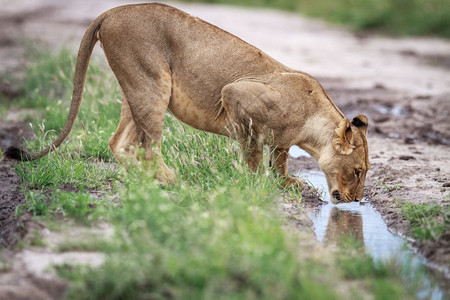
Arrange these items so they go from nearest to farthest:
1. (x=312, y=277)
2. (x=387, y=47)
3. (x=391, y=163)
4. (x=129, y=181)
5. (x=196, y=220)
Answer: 1. (x=312, y=277)
2. (x=196, y=220)
3. (x=129, y=181)
4. (x=391, y=163)
5. (x=387, y=47)

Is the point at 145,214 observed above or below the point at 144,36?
below

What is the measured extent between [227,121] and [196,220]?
1927 millimetres

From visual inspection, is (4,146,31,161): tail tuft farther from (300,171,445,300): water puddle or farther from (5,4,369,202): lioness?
(300,171,445,300): water puddle

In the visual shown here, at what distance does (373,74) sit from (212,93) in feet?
23.8

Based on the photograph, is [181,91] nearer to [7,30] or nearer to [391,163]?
[391,163]

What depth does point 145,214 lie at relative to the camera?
4266 mm

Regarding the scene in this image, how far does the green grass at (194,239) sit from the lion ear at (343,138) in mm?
536

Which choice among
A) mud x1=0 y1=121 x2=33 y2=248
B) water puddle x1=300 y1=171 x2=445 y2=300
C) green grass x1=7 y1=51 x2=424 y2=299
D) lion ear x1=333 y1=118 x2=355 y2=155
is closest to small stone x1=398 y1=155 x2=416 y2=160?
water puddle x1=300 y1=171 x2=445 y2=300

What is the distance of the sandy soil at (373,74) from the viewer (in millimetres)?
6547

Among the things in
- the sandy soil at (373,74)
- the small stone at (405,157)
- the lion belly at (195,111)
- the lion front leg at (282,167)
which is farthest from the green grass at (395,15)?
the lion belly at (195,111)

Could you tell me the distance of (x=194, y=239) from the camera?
13.2ft

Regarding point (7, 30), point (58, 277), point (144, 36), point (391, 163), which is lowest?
point (7, 30)

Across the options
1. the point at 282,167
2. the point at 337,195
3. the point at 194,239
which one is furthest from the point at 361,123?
the point at 194,239

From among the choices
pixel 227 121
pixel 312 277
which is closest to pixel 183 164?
pixel 227 121
